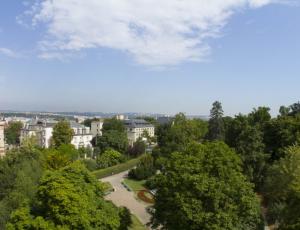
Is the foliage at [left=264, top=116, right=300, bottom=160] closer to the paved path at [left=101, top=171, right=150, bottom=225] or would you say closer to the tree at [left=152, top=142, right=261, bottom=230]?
the paved path at [left=101, top=171, right=150, bottom=225]

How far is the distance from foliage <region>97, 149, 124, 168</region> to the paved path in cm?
977

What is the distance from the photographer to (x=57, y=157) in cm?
4878

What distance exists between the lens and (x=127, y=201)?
42.3 meters

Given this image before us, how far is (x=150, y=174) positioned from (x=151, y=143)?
54.0 m

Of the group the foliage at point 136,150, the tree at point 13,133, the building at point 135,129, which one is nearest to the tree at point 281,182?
the foliage at point 136,150

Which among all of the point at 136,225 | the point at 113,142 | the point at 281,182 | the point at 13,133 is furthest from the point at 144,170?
the point at 13,133

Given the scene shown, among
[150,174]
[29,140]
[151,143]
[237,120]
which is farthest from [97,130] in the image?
[237,120]

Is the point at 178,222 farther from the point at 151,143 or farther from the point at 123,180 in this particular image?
the point at 151,143

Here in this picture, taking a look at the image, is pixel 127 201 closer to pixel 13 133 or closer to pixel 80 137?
pixel 80 137

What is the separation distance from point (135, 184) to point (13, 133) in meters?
64.9

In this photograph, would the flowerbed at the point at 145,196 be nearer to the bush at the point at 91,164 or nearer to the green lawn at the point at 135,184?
the green lawn at the point at 135,184

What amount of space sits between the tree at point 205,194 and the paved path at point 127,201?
11255mm

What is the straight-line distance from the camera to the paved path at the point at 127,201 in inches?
1454

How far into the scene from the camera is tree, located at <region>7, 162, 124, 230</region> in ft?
68.6
